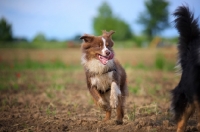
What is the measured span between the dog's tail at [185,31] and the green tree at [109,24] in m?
53.9

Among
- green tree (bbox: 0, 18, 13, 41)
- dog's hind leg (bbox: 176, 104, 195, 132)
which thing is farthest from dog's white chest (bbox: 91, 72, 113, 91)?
green tree (bbox: 0, 18, 13, 41)

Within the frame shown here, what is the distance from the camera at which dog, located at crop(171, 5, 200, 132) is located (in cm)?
480

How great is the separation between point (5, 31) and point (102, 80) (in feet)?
111

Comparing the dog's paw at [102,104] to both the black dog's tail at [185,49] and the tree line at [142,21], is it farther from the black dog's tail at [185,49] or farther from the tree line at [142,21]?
the tree line at [142,21]

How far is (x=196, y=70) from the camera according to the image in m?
4.79

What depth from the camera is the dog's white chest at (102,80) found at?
243 inches

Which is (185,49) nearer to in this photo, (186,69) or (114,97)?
(186,69)

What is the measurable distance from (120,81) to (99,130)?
63.4 inches

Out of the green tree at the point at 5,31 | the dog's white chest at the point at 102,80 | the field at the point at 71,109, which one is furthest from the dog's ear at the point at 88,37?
the green tree at the point at 5,31

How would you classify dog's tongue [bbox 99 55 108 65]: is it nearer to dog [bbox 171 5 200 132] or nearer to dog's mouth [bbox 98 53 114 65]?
dog's mouth [bbox 98 53 114 65]

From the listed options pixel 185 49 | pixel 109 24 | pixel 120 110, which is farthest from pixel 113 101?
pixel 109 24

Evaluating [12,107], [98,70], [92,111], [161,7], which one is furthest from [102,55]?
[161,7]

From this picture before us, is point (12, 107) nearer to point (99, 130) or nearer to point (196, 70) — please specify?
point (99, 130)

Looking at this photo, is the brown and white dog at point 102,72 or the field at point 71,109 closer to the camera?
the field at point 71,109
